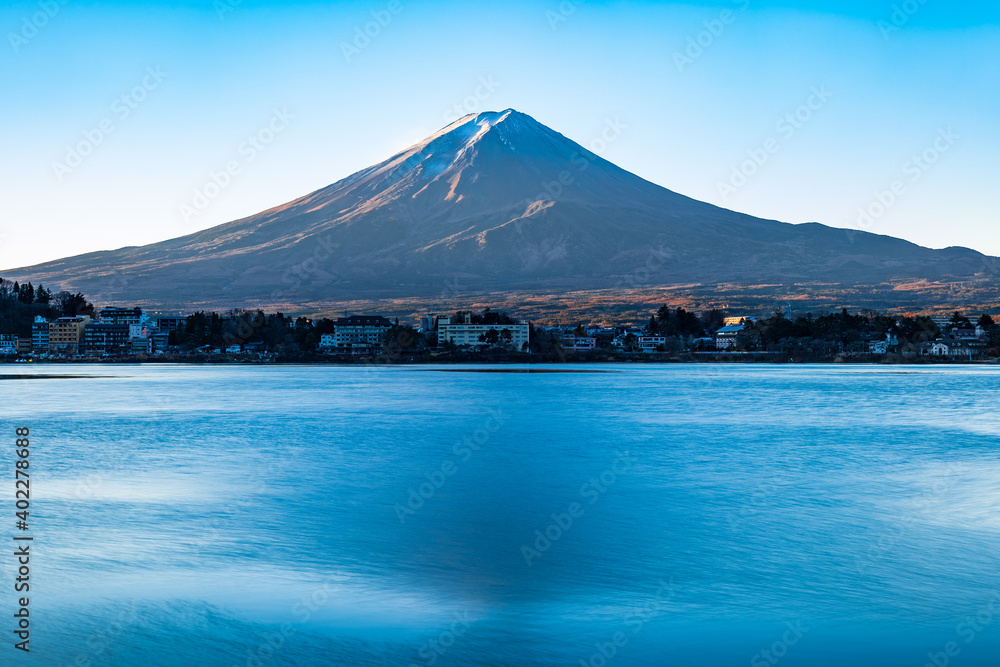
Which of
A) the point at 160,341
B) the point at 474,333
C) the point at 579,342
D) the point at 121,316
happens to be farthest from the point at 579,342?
the point at 121,316

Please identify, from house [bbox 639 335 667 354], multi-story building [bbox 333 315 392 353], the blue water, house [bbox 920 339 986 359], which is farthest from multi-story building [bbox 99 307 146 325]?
the blue water

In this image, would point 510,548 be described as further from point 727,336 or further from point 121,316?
point 121,316

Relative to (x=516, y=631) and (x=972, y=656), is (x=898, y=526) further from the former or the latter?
(x=516, y=631)

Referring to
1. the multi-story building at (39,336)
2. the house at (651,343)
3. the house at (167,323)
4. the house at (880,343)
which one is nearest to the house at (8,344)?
the multi-story building at (39,336)

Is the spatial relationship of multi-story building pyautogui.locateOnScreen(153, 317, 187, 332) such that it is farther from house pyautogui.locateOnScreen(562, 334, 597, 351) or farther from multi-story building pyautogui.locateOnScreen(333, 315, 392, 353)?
house pyautogui.locateOnScreen(562, 334, 597, 351)

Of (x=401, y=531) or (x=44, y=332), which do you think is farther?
(x=44, y=332)

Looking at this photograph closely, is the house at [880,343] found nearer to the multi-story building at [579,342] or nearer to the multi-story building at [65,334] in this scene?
the multi-story building at [579,342]

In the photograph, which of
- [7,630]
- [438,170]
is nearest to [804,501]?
[7,630]
